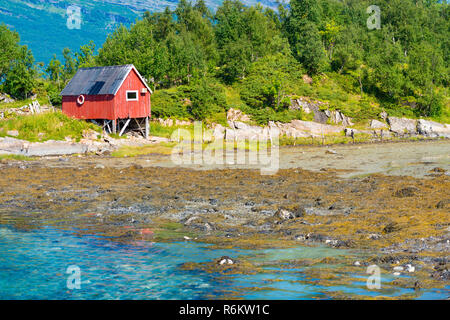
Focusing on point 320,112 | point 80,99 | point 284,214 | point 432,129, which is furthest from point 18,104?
point 432,129

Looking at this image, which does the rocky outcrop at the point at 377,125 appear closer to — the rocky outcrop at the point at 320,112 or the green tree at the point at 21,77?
the rocky outcrop at the point at 320,112

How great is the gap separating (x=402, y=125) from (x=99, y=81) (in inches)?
1585

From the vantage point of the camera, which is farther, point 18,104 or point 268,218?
point 18,104

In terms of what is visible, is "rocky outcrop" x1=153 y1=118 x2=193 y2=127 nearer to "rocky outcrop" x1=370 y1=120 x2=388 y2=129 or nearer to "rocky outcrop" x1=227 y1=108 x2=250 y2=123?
"rocky outcrop" x1=227 y1=108 x2=250 y2=123

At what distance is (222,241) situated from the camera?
761 inches

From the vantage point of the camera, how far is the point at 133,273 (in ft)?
52.4

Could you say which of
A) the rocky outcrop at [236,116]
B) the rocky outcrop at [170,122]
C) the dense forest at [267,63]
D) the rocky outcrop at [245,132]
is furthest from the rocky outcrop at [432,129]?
the rocky outcrop at [170,122]

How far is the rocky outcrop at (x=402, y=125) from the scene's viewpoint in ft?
230

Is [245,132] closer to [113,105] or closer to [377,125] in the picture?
[113,105]

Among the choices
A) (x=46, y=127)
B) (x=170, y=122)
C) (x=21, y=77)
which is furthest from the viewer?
(x=170, y=122)

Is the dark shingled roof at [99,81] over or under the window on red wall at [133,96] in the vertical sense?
over

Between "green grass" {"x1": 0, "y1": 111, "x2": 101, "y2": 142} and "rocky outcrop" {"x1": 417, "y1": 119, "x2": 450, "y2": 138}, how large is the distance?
4221cm
